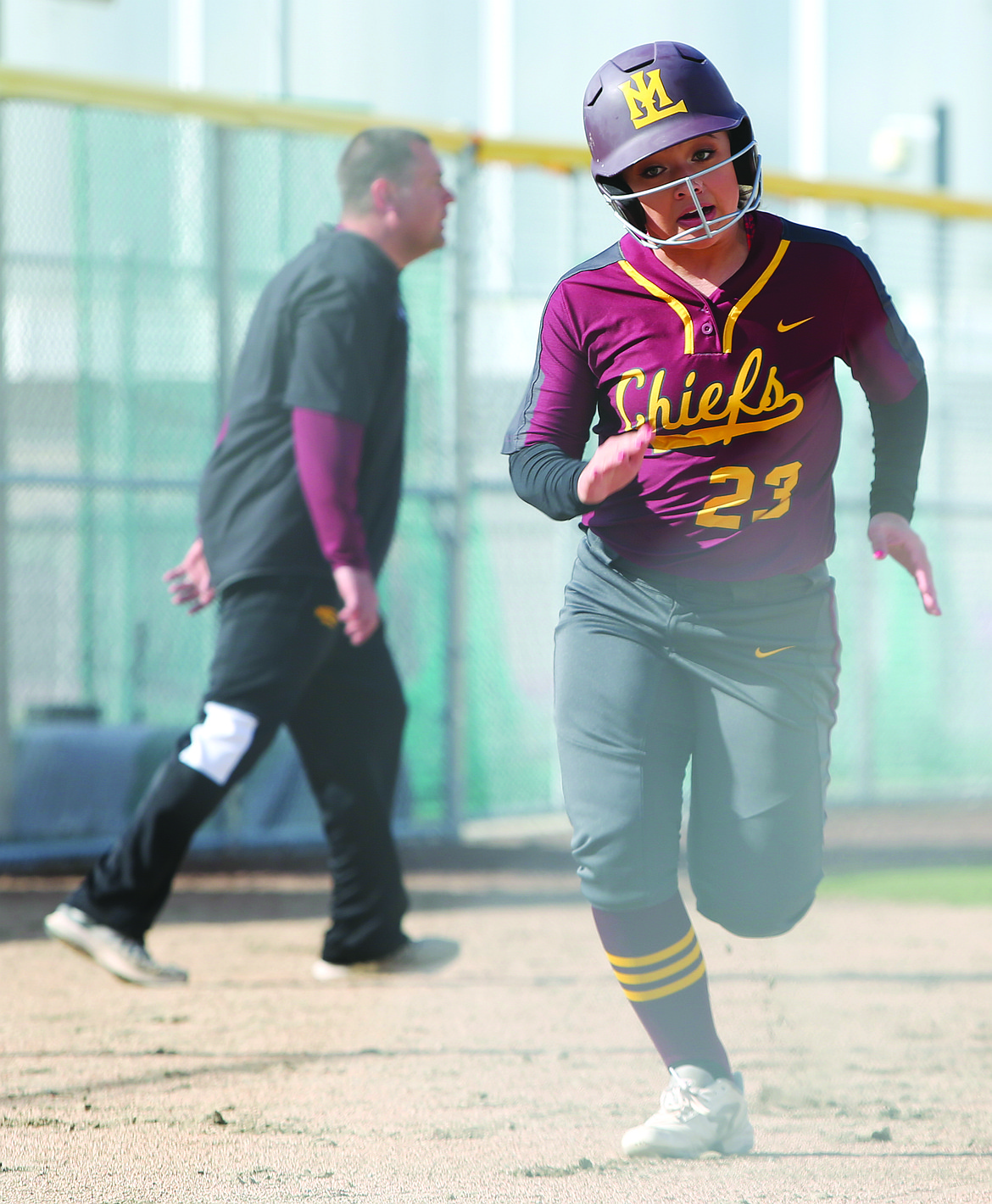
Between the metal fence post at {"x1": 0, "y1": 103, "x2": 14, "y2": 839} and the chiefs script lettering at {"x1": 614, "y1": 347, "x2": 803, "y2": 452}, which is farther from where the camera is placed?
the metal fence post at {"x1": 0, "y1": 103, "x2": 14, "y2": 839}

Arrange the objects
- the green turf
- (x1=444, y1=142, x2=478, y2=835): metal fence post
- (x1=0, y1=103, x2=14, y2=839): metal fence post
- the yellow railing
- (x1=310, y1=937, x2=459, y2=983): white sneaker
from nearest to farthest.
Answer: (x1=310, y1=937, x2=459, y2=983): white sneaker
the green turf
the yellow railing
(x1=0, y1=103, x2=14, y2=839): metal fence post
(x1=444, y1=142, x2=478, y2=835): metal fence post

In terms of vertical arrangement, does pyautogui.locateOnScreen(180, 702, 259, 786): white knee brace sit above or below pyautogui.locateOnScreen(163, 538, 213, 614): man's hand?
below

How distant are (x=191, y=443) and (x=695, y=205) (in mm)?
3892

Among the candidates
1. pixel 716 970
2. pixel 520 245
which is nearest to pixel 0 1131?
pixel 716 970

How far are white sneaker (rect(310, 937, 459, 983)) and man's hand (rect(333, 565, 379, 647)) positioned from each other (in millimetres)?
854

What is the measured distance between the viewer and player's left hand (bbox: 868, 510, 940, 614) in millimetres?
2592

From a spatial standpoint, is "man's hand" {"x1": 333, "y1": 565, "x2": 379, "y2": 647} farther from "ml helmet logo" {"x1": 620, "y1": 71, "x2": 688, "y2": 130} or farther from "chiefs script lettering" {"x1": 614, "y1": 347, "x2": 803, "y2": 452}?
"ml helmet logo" {"x1": 620, "y1": 71, "x2": 688, "y2": 130}

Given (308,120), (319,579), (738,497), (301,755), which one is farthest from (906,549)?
(308,120)

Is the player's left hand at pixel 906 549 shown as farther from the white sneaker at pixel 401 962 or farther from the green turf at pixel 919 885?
the green turf at pixel 919 885

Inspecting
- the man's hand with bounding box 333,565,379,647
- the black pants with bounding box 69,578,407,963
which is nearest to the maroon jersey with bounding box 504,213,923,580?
the man's hand with bounding box 333,565,379,647

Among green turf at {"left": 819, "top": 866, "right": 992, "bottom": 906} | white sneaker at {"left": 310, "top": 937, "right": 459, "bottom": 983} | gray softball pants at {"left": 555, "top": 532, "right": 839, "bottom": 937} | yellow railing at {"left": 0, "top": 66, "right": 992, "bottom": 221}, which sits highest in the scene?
yellow railing at {"left": 0, "top": 66, "right": 992, "bottom": 221}

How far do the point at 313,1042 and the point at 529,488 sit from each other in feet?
4.99

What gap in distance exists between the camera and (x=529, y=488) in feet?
8.02

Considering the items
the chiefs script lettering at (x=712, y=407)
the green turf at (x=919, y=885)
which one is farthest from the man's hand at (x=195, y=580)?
the green turf at (x=919, y=885)
